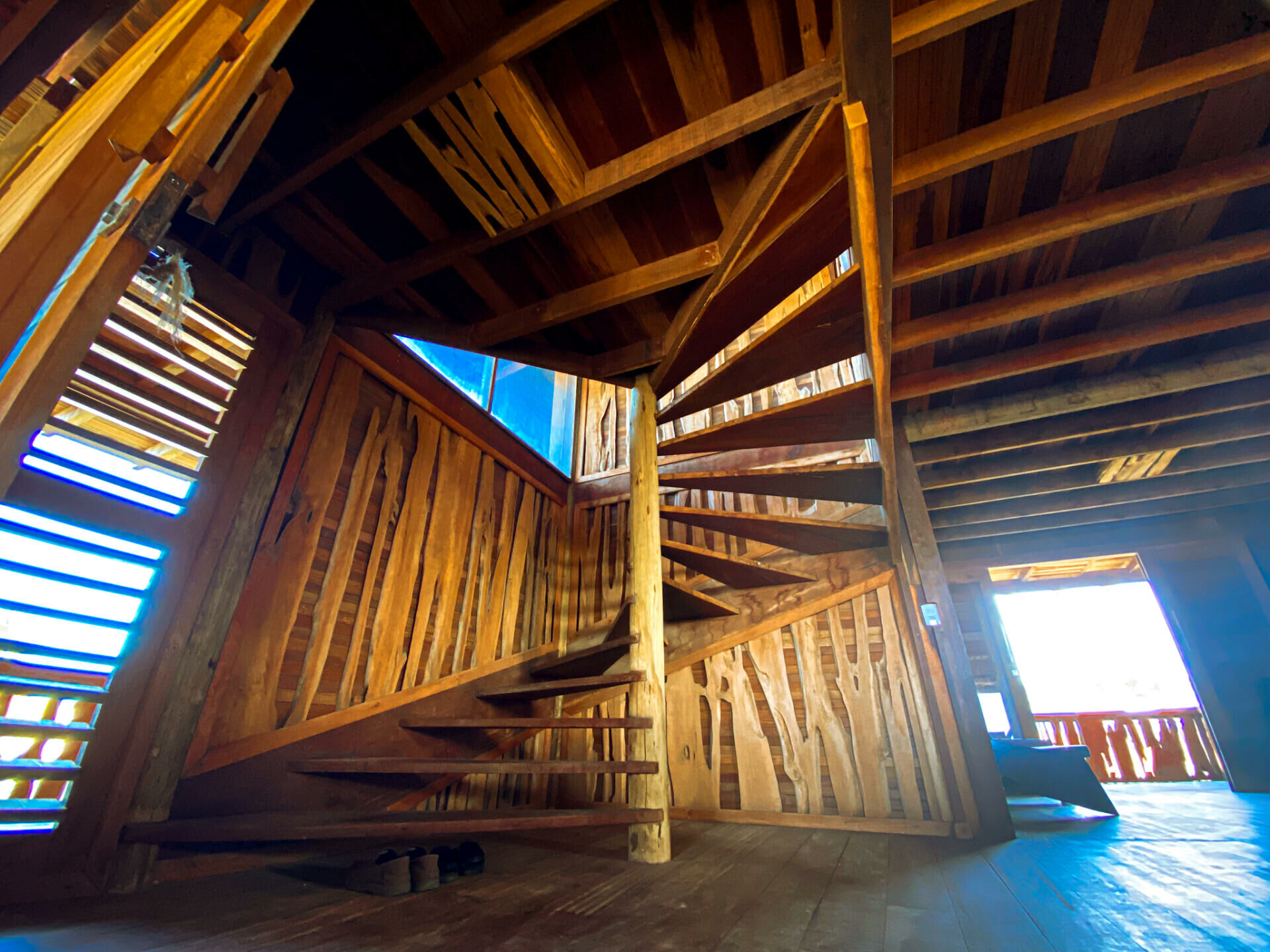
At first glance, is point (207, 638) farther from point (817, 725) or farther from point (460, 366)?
point (817, 725)

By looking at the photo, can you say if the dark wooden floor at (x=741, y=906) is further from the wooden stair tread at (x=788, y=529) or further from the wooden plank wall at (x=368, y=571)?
the wooden stair tread at (x=788, y=529)

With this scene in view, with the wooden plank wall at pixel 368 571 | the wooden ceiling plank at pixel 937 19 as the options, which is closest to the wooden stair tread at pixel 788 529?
the wooden plank wall at pixel 368 571

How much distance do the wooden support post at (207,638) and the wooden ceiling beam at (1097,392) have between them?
10.9ft

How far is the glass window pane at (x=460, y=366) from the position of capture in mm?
3197

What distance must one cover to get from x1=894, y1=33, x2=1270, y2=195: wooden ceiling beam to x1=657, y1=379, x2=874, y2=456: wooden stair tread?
86 centimetres

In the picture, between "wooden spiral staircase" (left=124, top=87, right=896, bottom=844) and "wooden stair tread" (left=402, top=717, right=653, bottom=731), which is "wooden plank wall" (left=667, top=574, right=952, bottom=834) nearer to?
"wooden spiral staircase" (left=124, top=87, right=896, bottom=844)

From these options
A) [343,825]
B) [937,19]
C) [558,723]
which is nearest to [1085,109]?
[937,19]

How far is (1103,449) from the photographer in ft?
11.8

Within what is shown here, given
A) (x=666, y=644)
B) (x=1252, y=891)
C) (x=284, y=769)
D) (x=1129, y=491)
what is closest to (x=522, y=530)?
(x=666, y=644)

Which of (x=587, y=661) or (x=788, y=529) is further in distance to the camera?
(x=788, y=529)

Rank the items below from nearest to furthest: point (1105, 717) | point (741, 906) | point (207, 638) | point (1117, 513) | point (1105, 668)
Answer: point (741, 906) < point (207, 638) < point (1117, 513) < point (1105, 717) < point (1105, 668)

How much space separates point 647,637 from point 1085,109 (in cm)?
237

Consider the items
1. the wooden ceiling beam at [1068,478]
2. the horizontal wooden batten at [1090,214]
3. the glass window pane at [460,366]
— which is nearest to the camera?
the horizontal wooden batten at [1090,214]

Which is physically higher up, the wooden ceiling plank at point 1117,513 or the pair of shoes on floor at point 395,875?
the wooden ceiling plank at point 1117,513
